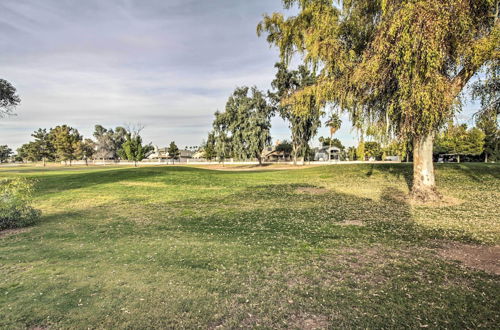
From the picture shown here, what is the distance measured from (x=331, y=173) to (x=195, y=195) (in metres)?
13.2

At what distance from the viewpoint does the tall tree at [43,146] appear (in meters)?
92.8

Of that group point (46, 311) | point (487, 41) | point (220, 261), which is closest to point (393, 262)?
point (220, 261)

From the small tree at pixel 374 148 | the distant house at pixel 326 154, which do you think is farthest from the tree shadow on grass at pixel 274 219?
the distant house at pixel 326 154

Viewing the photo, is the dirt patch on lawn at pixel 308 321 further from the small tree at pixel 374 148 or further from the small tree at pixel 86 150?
the small tree at pixel 86 150

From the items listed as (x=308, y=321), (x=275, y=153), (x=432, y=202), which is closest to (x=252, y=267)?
(x=308, y=321)

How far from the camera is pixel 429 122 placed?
11.2 meters

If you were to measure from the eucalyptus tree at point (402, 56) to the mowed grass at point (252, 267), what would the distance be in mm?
3908

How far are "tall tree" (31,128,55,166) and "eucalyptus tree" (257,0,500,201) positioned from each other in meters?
104

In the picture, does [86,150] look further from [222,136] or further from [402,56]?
[402,56]

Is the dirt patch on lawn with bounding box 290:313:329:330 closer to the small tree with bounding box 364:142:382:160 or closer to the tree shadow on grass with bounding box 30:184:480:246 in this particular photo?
the tree shadow on grass with bounding box 30:184:480:246

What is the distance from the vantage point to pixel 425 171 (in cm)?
1310

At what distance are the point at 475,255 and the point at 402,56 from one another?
790 cm

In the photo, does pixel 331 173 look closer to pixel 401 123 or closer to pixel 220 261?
pixel 401 123

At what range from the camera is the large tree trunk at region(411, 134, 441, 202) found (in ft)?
42.4
